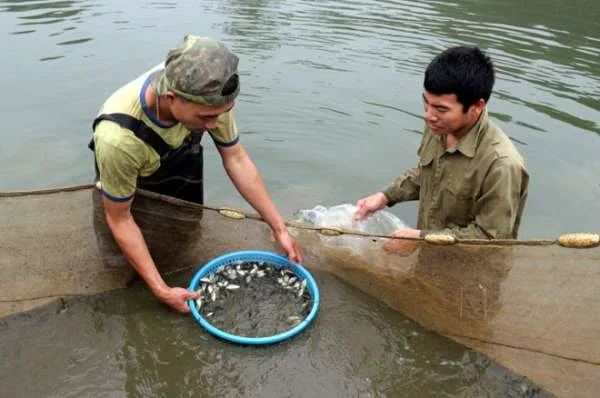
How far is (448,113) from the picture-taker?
10.4ft

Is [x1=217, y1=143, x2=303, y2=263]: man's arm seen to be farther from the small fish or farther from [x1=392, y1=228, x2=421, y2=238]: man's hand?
[x1=392, y1=228, x2=421, y2=238]: man's hand

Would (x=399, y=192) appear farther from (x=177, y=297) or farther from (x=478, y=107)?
(x=177, y=297)

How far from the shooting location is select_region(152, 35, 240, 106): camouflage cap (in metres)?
2.69

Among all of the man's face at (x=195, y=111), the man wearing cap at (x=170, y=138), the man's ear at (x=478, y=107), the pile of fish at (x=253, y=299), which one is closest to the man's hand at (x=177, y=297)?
the man wearing cap at (x=170, y=138)

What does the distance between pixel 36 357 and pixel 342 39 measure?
968 cm

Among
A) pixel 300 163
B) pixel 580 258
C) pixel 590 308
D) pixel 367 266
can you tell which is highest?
pixel 580 258

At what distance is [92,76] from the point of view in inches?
364

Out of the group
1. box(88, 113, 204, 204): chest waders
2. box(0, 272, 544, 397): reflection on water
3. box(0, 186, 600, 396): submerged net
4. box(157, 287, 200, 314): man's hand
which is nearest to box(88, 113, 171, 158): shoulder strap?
box(88, 113, 204, 204): chest waders

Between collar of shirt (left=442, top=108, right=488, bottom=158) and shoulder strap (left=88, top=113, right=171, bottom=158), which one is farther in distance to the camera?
collar of shirt (left=442, top=108, right=488, bottom=158)

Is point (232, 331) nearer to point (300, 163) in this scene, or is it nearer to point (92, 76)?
point (300, 163)

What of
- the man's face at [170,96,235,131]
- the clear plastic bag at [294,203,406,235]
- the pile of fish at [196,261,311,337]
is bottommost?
the clear plastic bag at [294,203,406,235]

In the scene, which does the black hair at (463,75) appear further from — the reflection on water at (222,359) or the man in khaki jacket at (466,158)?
the reflection on water at (222,359)

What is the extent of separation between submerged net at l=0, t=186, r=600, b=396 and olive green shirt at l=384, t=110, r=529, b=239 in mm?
191

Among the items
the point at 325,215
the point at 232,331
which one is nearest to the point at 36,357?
the point at 232,331
